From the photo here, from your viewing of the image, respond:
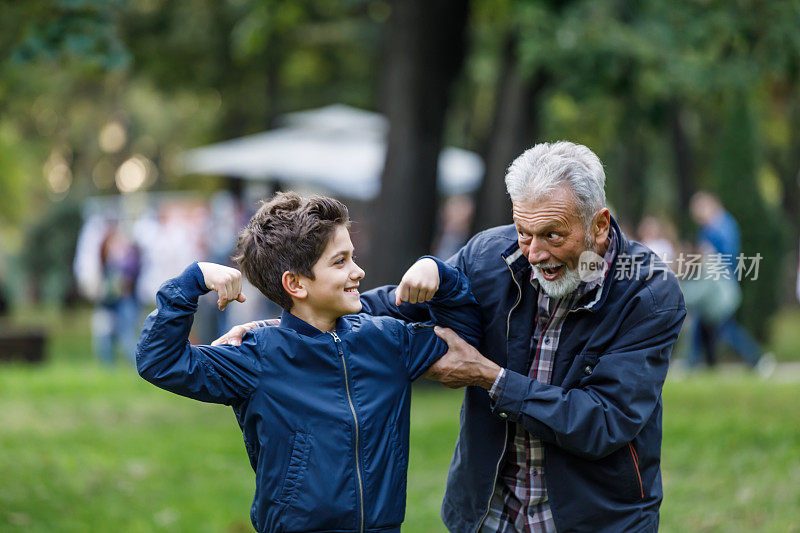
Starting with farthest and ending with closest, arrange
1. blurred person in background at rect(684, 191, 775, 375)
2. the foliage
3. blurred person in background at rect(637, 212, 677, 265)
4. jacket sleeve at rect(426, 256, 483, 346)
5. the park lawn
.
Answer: the foliage → blurred person in background at rect(637, 212, 677, 265) → blurred person in background at rect(684, 191, 775, 375) → the park lawn → jacket sleeve at rect(426, 256, 483, 346)

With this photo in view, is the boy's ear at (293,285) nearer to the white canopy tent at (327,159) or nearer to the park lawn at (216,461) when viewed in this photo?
the park lawn at (216,461)

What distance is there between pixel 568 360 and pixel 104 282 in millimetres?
13129

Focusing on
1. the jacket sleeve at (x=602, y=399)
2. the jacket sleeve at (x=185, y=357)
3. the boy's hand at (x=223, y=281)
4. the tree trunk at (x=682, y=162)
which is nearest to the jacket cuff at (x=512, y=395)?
the jacket sleeve at (x=602, y=399)

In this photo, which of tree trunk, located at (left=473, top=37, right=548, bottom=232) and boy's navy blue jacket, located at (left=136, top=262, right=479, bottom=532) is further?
tree trunk, located at (left=473, top=37, right=548, bottom=232)

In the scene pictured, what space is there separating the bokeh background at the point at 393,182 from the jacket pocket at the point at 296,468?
169cm

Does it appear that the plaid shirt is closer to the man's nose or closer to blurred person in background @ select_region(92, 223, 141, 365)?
the man's nose

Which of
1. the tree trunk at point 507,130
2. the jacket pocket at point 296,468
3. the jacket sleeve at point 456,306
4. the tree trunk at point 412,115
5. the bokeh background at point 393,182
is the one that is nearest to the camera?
the jacket pocket at point 296,468

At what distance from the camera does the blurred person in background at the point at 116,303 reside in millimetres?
15234

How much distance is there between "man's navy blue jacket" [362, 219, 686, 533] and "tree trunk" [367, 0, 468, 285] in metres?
7.53

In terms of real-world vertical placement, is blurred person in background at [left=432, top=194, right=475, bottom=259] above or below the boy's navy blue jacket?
below

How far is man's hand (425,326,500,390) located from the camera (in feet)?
11.0

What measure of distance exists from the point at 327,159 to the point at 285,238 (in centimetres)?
1429

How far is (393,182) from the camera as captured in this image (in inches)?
443

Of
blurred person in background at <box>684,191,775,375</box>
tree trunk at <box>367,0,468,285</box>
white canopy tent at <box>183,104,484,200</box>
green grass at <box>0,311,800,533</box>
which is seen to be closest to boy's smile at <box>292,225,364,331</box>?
green grass at <box>0,311,800,533</box>
